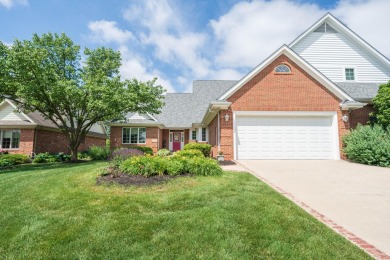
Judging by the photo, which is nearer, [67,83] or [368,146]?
[368,146]

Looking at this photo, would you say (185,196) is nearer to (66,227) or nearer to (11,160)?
(66,227)

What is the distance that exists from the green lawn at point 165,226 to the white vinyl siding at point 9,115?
1803 cm

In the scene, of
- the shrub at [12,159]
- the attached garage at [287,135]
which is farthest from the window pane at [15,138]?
the attached garage at [287,135]

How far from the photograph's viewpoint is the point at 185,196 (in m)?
5.81

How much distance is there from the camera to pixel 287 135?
46.8 ft

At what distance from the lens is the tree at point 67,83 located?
46.1ft

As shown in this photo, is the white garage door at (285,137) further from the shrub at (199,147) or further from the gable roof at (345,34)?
the gable roof at (345,34)

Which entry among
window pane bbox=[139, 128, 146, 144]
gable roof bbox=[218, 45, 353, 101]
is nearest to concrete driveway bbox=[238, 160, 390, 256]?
gable roof bbox=[218, 45, 353, 101]

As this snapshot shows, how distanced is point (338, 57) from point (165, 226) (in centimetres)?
1893

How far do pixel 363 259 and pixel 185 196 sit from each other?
3607mm

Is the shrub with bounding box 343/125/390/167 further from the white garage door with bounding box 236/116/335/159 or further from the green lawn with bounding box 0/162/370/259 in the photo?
the green lawn with bounding box 0/162/370/259

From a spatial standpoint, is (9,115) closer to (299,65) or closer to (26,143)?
(26,143)

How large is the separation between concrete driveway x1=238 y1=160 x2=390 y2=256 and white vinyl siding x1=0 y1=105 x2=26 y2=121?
71.2ft

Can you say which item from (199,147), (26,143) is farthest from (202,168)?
(26,143)
